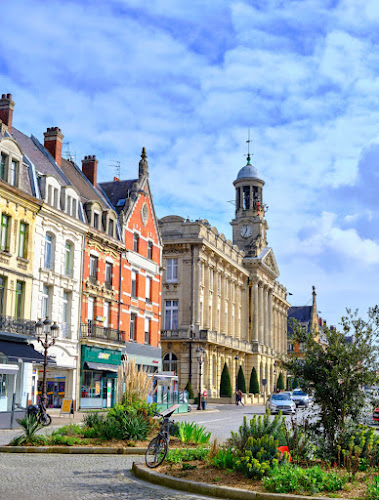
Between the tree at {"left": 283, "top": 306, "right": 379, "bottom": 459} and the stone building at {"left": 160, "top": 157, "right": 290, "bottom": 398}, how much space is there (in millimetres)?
38889

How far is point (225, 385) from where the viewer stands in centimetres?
6431

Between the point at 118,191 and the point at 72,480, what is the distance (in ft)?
118

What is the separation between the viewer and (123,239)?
42.8 m

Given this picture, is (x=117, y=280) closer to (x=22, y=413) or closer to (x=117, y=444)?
(x=22, y=413)

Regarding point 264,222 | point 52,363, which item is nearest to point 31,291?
point 52,363

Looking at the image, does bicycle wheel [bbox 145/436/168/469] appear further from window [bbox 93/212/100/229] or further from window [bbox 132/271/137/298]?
window [bbox 132/271/137/298]

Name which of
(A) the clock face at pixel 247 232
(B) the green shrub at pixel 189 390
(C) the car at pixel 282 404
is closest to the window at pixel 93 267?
(C) the car at pixel 282 404

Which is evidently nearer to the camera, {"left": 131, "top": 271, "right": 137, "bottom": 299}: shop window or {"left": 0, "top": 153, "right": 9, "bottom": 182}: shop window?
{"left": 0, "top": 153, "right": 9, "bottom": 182}: shop window

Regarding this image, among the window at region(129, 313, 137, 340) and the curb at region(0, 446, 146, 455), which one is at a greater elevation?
the window at region(129, 313, 137, 340)

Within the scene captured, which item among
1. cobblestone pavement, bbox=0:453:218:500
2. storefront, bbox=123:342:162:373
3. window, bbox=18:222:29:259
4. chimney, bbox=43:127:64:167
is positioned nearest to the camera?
cobblestone pavement, bbox=0:453:218:500

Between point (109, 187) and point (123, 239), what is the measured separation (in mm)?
6126

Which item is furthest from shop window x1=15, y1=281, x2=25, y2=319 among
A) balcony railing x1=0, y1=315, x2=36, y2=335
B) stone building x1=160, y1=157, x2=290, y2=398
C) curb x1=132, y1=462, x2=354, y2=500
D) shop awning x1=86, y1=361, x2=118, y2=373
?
stone building x1=160, y1=157, x2=290, y2=398

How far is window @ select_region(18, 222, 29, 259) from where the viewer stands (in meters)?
31.7

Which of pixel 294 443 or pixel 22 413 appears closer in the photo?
pixel 294 443
